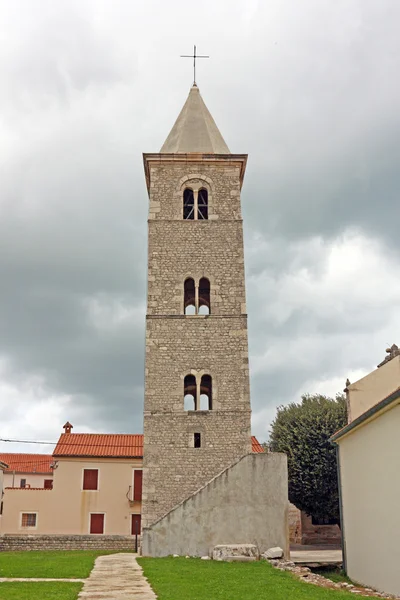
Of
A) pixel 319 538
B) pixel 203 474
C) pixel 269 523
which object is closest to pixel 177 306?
pixel 203 474

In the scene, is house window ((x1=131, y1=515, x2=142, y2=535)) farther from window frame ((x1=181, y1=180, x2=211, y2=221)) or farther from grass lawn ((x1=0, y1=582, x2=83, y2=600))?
grass lawn ((x1=0, y1=582, x2=83, y2=600))

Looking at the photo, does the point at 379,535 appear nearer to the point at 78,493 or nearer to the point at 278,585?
the point at 278,585

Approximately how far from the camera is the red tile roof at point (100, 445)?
35.8m

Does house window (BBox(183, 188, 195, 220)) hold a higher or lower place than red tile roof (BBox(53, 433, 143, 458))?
higher

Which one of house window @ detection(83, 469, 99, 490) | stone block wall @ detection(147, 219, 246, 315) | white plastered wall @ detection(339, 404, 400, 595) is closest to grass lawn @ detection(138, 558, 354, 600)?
white plastered wall @ detection(339, 404, 400, 595)

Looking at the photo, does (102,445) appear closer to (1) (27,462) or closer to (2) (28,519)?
(2) (28,519)

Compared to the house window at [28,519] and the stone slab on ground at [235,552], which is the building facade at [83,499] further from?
the stone slab on ground at [235,552]

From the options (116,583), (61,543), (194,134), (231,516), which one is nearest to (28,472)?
(61,543)

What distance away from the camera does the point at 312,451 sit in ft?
104

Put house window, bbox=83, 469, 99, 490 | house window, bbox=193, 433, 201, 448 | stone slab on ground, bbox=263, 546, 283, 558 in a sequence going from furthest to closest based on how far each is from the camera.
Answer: house window, bbox=83, 469, 99, 490, house window, bbox=193, 433, 201, 448, stone slab on ground, bbox=263, 546, 283, 558

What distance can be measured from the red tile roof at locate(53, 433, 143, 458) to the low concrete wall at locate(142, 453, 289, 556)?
1625 centimetres

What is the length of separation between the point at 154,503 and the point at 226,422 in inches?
158

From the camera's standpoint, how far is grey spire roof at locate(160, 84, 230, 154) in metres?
28.4

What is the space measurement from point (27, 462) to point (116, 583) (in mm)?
49921
